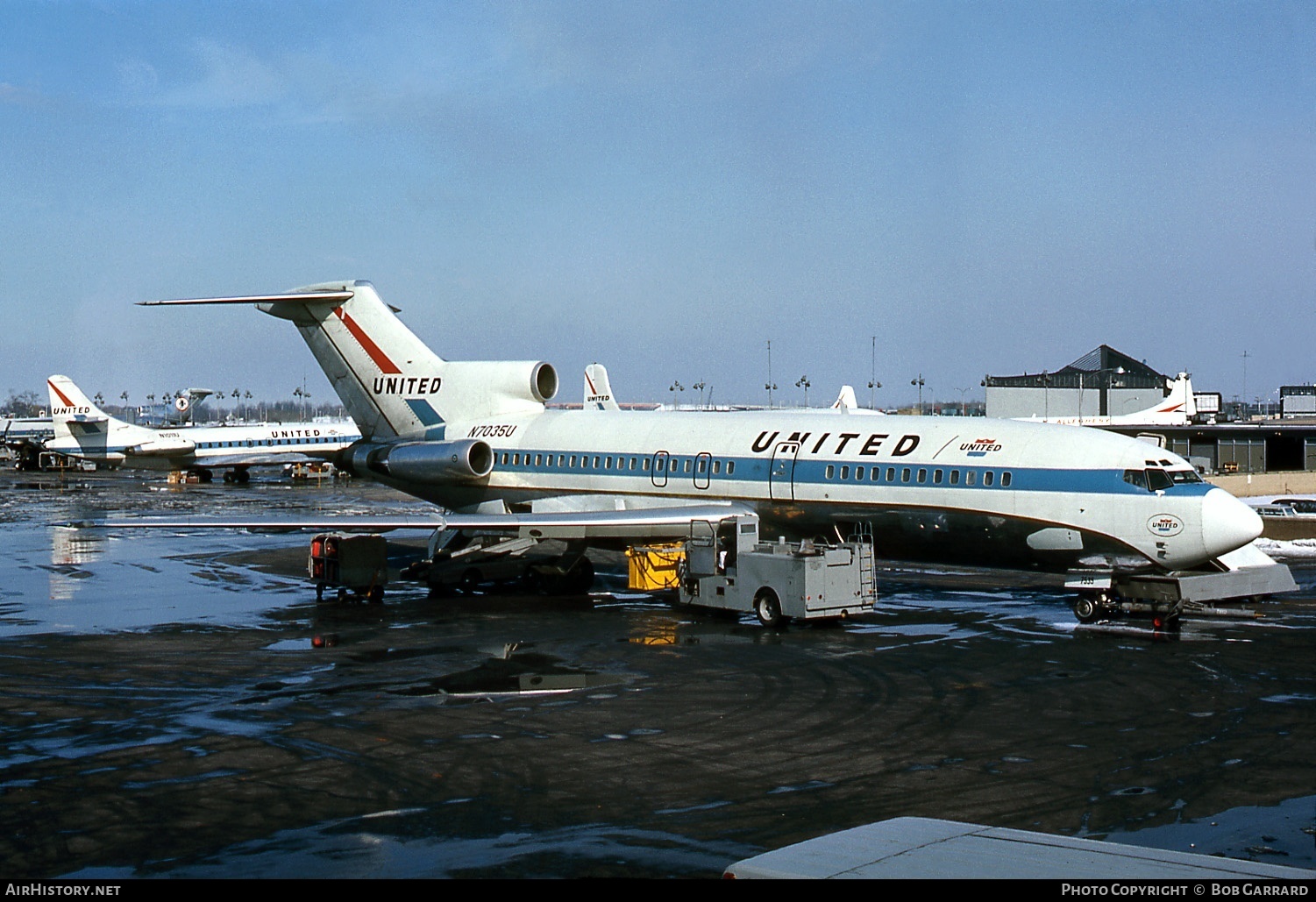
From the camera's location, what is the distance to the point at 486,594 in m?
31.0

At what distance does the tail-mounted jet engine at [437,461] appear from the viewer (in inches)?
1304

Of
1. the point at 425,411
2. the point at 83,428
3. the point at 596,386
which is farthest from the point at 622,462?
the point at 83,428

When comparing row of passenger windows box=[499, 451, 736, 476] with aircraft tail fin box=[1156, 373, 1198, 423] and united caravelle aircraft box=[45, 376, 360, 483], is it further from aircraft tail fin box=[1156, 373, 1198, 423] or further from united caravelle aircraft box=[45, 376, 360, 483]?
aircraft tail fin box=[1156, 373, 1198, 423]

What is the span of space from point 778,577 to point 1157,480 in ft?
24.9

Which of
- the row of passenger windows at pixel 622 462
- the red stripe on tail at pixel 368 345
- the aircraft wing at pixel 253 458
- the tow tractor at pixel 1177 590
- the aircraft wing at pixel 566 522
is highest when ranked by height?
the red stripe on tail at pixel 368 345

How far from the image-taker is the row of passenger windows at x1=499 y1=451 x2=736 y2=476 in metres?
30.3

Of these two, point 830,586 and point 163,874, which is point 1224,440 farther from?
point 163,874

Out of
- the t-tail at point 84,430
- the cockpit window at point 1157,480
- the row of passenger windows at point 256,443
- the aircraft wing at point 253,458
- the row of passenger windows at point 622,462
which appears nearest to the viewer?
the cockpit window at point 1157,480

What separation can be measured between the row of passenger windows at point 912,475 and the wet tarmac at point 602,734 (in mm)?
2869

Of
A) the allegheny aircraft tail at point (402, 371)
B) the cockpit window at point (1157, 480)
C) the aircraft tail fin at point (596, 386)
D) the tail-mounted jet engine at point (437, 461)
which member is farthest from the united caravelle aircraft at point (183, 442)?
the cockpit window at point (1157, 480)

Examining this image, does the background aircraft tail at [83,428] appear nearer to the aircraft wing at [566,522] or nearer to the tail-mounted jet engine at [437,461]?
the tail-mounted jet engine at [437,461]

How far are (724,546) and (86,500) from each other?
44.1 m

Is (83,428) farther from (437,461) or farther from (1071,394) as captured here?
(1071,394)

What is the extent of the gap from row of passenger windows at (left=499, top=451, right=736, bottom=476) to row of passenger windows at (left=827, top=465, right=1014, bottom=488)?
116 inches
